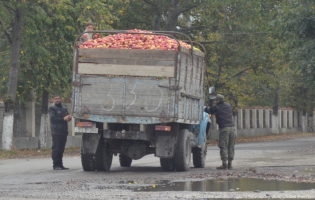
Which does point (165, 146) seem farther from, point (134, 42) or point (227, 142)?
point (134, 42)

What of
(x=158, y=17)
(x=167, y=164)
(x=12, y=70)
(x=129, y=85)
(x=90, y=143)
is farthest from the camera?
(x=158, y=17)

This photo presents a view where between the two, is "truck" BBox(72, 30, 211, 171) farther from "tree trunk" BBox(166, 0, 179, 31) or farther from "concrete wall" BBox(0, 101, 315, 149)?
"tree trunk" BBox(166, 0, 179, 31)

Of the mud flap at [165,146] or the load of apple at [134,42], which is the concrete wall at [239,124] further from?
the mud flap at [165,146]

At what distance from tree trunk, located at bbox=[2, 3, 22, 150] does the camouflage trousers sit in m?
11.8

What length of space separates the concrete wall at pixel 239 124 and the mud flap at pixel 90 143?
15.1 meters

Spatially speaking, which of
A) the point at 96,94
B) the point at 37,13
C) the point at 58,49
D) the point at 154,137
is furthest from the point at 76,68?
the point at 58,49

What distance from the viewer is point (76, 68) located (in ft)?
50.3

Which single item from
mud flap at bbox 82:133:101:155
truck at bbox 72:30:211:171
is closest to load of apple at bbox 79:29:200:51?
truck at bbox 72:30:211:171

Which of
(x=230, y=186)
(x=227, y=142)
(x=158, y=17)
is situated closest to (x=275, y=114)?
(x=158, y=17)

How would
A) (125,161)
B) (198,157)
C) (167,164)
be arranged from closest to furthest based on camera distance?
(167,164) < (198,157) < (125,161)

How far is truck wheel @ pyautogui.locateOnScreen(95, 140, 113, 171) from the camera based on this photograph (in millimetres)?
15891

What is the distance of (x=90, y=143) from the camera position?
15438 mm

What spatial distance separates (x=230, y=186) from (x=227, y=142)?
17.4 ft

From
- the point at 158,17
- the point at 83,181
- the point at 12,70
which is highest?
the point at 158,17
